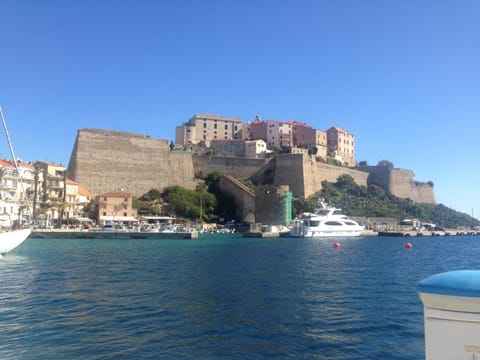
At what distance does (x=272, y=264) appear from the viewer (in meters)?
17.7

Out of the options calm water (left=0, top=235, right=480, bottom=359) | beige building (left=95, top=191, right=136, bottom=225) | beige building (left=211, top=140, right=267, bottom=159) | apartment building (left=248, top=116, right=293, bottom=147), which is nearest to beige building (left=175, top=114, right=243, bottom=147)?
apartment building (left=248, top=116, right=293, bottom=147)

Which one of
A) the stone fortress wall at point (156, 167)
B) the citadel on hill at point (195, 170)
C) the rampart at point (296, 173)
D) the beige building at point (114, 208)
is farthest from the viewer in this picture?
the rampart at point (296, 173)

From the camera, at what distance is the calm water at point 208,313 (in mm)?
6410

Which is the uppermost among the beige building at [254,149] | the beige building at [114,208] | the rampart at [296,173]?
the beige building at [254,149]

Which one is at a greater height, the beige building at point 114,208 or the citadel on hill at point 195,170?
the citadel on hill at point 195,170

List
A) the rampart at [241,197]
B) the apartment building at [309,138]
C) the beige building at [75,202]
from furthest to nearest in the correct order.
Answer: the apartment building at [309,138], the rampart at [241,197], the beige building at [75,202]

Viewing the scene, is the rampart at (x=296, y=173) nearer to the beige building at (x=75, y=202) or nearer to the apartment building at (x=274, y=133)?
the apartment building at (x=274, y=133)

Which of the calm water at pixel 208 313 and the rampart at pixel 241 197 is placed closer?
the calm water at pixel 208 313

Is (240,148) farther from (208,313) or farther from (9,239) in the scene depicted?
(208,313)

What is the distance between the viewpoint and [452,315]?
1.96m

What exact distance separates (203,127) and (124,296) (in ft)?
191

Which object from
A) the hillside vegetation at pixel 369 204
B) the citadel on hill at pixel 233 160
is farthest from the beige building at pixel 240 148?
the hillside vegetation at pixel 369 204

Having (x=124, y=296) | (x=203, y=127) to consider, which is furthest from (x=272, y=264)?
(x=203, y=127)

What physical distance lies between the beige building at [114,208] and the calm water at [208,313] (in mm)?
26480
